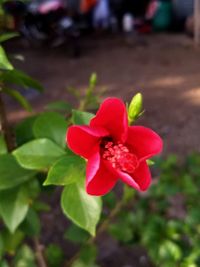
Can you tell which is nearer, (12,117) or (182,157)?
(182,157)

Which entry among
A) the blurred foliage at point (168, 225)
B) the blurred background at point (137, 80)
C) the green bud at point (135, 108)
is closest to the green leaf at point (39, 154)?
the green bud at point (135, 108)

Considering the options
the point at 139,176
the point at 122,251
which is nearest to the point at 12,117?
the point at 122,251

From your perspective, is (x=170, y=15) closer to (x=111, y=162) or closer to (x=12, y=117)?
(x=12, y=117)

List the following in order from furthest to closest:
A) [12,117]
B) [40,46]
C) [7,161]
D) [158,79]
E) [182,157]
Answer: [40,46], [158,79], [12,117], [182,157], [7,161]

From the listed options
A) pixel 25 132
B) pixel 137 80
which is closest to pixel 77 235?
pixel 25 132

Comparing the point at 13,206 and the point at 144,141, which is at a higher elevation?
the point at 144,141

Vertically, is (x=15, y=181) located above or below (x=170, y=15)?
above

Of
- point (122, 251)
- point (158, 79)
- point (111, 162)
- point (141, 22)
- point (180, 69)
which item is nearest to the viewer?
point (111, 162)

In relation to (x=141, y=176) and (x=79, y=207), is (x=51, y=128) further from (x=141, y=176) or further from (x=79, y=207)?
(x=141, y=176)
